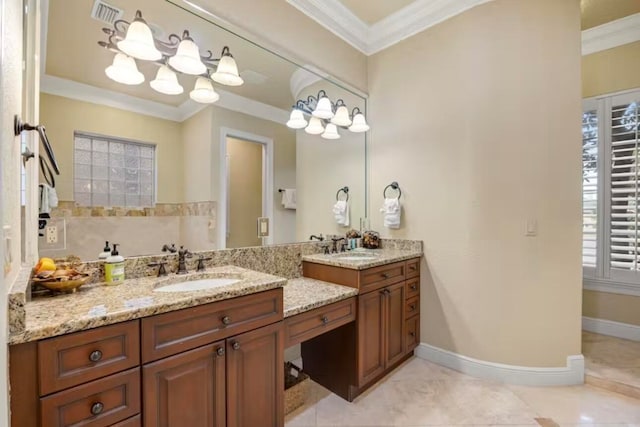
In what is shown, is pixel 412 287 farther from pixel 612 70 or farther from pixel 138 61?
pixel 612 70

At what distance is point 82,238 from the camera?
4.84 ft

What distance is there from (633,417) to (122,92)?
3.55 metres

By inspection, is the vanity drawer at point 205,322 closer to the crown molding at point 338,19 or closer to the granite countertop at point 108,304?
the granite countertop at point 108,304

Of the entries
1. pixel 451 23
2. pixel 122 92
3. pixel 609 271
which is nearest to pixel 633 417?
pixel 609 271

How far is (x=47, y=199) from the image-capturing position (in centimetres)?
138

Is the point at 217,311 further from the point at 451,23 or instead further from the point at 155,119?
the point at 451,23

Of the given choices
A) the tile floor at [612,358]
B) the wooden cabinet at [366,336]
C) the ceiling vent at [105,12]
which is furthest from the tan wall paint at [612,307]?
the ceiling vent at [105,12]

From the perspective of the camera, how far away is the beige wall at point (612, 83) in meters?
2.81

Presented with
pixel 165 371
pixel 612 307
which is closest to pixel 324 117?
pixel 165 371

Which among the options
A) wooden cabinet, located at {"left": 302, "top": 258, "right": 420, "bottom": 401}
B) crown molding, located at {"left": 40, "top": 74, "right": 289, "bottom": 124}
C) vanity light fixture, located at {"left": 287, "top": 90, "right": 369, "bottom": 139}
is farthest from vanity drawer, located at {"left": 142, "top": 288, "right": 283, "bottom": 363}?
vanity light fixture, located at {"left": 287, "top": 90, "right": 369, "bottom": 139}

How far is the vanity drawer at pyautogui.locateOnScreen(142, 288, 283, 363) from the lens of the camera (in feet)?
3.64

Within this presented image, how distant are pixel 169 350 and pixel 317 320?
873 millimetres

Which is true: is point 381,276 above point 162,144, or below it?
below

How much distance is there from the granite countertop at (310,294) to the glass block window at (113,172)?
0.98 m
